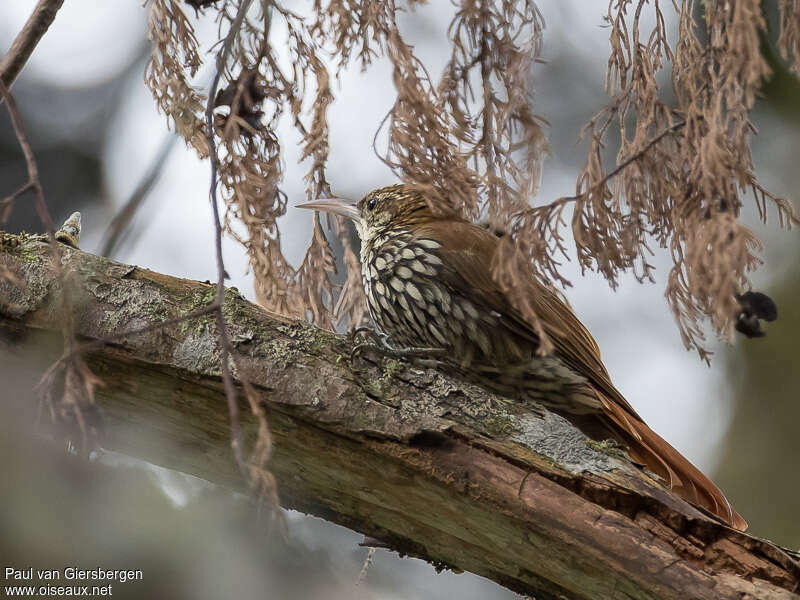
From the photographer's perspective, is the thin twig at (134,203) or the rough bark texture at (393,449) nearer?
the rough bark texture at (393,449)

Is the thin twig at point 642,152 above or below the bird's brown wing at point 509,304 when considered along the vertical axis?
above

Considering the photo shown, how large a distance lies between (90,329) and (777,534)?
11.5ft

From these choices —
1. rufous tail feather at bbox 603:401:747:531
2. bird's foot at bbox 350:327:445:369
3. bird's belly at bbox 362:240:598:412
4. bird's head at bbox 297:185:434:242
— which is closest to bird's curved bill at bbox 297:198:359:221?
bird's head at bbox 297:185:434:242

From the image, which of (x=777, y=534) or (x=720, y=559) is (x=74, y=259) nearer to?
(x=720, y=559)

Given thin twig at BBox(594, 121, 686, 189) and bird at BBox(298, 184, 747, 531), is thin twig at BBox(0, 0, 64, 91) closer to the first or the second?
bird at BBox(298, 184, 747, 531)

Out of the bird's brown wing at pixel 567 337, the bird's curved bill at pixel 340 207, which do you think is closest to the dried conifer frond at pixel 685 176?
the bird's brown wing at pixel 567 337

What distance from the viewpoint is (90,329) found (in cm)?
193

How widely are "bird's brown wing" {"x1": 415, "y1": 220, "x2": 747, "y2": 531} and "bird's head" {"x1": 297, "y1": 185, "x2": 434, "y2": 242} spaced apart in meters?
0.28

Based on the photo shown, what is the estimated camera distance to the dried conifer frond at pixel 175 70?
1.89 meters

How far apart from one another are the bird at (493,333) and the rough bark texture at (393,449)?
47 cm

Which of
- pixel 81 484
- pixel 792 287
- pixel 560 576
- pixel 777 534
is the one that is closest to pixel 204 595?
pixel 81 484

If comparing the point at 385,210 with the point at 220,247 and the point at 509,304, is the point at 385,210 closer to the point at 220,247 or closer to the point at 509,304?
the point at 509,304

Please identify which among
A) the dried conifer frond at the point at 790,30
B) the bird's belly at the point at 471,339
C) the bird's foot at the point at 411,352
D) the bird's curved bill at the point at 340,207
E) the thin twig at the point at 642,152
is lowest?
the bird's foot at the point at 411,352

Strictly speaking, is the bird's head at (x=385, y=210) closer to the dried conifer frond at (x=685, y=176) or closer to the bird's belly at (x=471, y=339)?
the bird's belly at (x=471, y=339)
